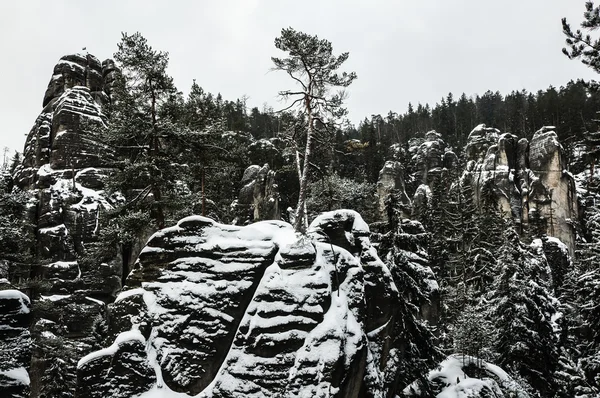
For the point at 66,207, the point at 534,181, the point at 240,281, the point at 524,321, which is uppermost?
the point at 534,181

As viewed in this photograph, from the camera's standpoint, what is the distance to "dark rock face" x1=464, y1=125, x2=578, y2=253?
45.6m

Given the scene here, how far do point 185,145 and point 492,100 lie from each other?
105 meters

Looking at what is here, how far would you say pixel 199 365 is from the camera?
1223cm

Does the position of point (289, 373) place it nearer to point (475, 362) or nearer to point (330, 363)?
point (330, 363)

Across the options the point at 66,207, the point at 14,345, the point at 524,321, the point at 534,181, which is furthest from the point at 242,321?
the point at 534,181

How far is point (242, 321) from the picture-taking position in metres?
12.7

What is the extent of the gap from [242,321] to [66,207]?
85.6 ft

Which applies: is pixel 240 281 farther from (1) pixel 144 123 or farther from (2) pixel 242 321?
(1) pixel 144 123

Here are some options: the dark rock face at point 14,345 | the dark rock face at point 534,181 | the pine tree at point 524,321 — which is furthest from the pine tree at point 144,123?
the dark rock face at point 534,181

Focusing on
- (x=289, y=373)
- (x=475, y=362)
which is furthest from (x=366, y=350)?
(x=475, y=362)

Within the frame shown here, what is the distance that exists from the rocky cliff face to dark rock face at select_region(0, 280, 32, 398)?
8.81 metres

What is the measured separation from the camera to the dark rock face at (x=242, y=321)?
1170 centimetres

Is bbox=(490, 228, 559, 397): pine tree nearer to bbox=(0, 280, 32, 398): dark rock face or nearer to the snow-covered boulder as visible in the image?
the snow-covered boulder

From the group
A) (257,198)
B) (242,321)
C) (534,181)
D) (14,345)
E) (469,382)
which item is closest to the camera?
(242,321)
